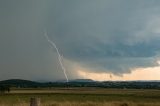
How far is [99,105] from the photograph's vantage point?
18.6 metres

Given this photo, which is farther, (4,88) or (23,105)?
(4,88)

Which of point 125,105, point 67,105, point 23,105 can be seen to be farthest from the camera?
point 125,105

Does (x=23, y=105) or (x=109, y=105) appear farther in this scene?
(x=109, y=105)

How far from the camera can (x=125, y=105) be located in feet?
64.2

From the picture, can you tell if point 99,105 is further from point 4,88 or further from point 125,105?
point 4,88

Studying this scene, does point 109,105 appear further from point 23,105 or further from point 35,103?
point 35,103

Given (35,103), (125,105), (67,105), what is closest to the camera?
(35,103)

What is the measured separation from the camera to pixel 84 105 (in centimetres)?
1908

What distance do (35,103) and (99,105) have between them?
10267mm

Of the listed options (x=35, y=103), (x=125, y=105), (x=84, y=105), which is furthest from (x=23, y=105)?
(x=35, y=103)

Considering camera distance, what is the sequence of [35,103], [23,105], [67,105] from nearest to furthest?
[35,103] < [23,105] < [67,105]

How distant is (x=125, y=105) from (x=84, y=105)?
2.33m

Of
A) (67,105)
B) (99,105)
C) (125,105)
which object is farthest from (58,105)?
(125,105)

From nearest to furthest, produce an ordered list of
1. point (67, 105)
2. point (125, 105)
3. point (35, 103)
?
point (35, 103), point (67, 105), point (125, 105)
